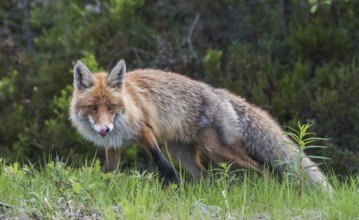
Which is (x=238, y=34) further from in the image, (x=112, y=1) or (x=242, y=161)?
(x=242, y=161)

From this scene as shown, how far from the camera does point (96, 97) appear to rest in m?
7.48

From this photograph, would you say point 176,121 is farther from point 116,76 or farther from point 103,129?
point 103,129

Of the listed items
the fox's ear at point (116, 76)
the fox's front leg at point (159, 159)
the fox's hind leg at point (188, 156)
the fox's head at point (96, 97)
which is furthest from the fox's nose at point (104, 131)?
the fox's hind leg at point (188, 156)

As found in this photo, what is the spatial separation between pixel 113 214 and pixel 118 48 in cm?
840

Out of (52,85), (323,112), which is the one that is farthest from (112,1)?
(323,112)

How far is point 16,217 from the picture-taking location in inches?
216

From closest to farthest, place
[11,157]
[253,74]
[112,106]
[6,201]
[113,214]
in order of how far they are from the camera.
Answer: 1. [113,214]
2. [6,201]
3. [112,106]
4. [11,157]
5. [253,74]

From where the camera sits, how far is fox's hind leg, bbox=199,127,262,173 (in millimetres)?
7824

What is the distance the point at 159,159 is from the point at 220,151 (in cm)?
84

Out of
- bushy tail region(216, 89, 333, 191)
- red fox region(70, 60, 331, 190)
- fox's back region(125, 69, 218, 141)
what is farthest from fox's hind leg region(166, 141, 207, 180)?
bushy tail region(216, 89, 333, 191)

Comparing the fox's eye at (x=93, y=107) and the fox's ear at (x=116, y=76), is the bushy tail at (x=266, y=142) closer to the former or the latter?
the fox's ear at (x=116, y=76)

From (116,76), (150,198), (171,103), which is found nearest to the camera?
(150,198)

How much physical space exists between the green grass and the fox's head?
637 mm

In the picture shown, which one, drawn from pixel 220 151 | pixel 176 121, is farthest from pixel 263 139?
pixel 176 121
